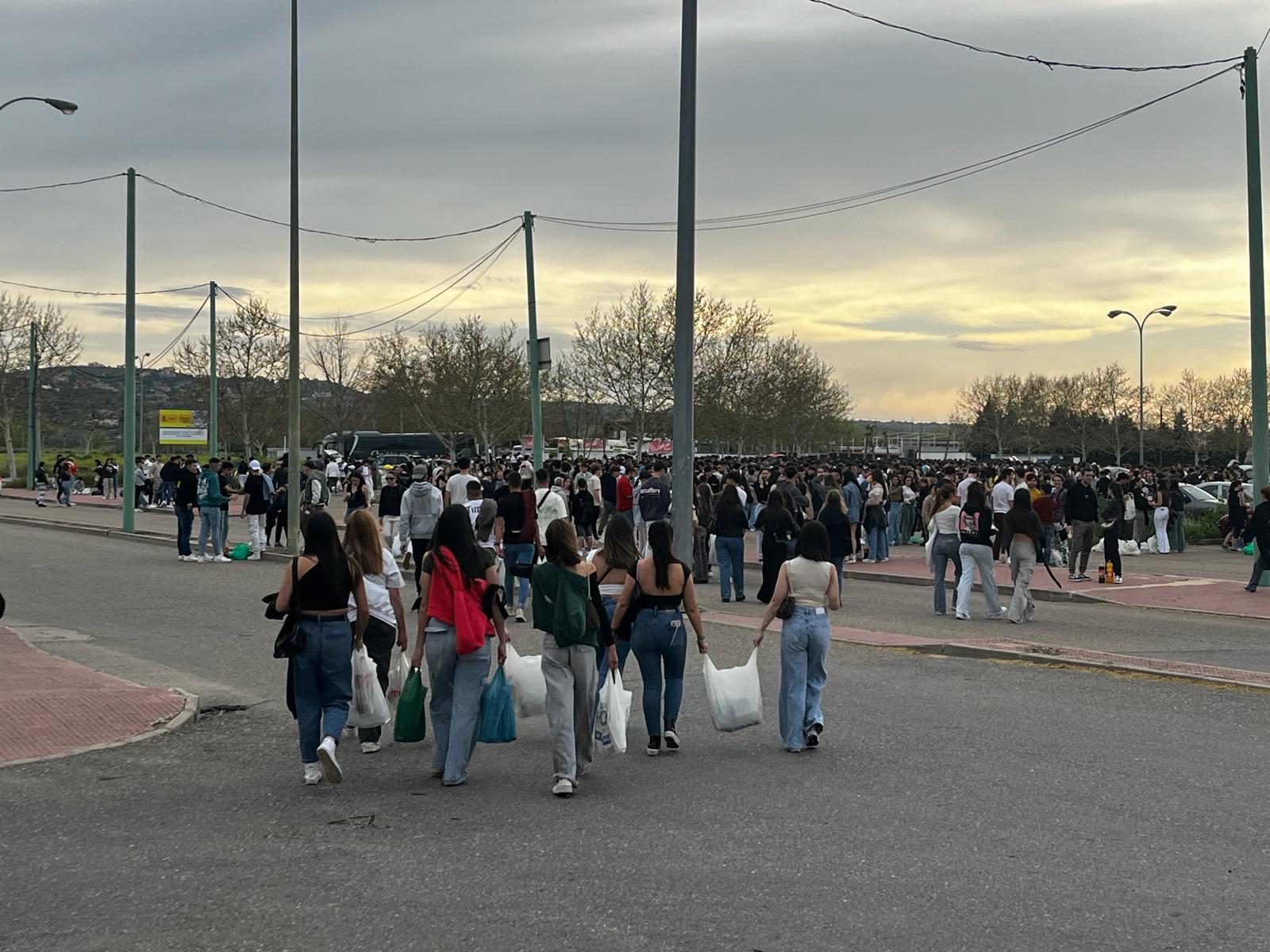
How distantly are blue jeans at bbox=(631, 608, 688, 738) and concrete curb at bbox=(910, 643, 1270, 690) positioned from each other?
5236mm

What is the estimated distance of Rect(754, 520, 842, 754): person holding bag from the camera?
27.9 feet

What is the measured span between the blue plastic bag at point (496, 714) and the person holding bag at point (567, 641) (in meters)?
0.25

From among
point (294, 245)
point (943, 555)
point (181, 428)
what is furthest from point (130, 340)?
point (181, 428)

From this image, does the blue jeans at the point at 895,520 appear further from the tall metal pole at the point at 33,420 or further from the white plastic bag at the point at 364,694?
the tall metal pole at the point at 33,420

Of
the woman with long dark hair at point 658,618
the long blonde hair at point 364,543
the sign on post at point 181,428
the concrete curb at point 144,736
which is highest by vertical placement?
the sign on post at point 181,428

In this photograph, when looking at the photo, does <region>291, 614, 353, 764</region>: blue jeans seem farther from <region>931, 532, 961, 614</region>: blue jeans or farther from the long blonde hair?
<region>931, 532, 961, 614</region>: blue jeans

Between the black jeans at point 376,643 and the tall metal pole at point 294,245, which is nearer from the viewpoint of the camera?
the black jeans at point 376,643

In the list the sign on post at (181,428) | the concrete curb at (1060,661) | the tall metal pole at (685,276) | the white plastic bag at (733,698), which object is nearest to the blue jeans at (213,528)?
the tall metal pole at (685,276)

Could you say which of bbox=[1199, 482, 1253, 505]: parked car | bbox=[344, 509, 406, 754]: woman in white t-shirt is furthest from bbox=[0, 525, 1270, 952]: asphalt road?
bbox=[1199, 482, 1253, 505]: parked car

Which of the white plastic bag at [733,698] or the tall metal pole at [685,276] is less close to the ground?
the tall metal pole at [685,276]

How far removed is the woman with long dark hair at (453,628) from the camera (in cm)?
755

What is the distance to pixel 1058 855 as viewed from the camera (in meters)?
6.13

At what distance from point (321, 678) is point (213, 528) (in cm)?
1747

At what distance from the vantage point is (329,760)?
289 inches
